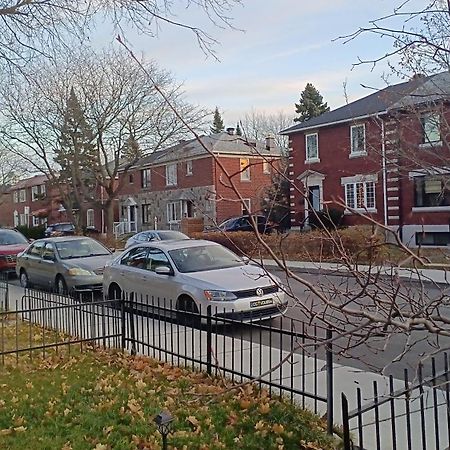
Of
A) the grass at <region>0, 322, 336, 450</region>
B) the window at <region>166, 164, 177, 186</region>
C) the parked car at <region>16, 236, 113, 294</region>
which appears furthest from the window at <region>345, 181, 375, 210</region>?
the grass at <region>0, 322, 336, 450</region>

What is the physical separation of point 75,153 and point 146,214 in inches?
738

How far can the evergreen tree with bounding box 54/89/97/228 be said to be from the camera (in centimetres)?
3428

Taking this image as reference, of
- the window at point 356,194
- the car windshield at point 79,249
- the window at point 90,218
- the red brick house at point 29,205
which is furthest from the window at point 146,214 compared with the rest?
the car windshield at point 79,249

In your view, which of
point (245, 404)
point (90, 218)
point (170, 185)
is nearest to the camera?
point (245, 404)

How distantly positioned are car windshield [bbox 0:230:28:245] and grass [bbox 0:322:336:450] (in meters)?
16.0

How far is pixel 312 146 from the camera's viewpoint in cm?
3566

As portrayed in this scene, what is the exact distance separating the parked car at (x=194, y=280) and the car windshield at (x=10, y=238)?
34.4ft

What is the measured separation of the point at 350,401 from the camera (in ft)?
19.3

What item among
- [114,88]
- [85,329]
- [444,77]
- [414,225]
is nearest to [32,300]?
[85,329]

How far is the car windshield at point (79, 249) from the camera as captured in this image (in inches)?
634

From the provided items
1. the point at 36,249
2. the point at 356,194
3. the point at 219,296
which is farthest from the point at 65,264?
the point at 356,194

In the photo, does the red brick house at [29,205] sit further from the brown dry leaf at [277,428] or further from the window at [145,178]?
the brown dry leaf at [277,428]

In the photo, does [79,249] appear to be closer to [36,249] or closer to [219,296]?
[36,249]

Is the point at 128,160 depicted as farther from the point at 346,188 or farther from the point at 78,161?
the point at 346,188
